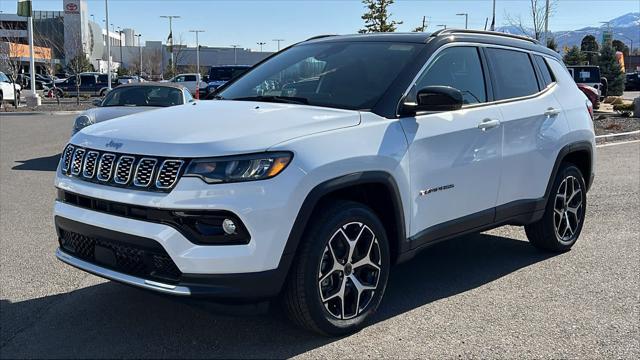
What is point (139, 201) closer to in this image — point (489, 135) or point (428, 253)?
point (489, 135)

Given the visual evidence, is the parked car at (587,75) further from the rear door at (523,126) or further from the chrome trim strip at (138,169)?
the chrome trim strip at (138,169)

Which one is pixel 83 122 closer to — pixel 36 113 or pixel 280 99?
pixel 280 99

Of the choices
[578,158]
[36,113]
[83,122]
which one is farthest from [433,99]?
[36,113]

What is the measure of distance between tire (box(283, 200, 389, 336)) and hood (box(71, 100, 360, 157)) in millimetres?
531

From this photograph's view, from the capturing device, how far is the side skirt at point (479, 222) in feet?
14.4

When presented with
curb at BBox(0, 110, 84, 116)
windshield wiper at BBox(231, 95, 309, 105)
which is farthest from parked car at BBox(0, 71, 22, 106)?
windshield wiper at BBox(231, 95, 309, 105)

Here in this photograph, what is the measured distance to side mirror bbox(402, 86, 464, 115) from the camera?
422 cm

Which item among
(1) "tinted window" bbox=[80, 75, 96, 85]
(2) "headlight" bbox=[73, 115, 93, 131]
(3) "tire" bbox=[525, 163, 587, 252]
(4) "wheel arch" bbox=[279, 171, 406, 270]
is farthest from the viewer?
(1) "tinted window" bbox=[80, 75, 96, 85]

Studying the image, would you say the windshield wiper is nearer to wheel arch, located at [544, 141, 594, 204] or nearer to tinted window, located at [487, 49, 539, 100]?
tinted window, located at [487, 49, 539, 100]

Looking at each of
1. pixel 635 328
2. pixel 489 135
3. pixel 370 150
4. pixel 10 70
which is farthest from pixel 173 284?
pixel 10 70

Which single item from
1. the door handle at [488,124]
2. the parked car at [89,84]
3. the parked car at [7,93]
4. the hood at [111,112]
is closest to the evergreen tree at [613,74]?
the parked car at [7,93]

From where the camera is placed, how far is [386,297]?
4734mm

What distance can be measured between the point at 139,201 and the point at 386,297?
6.81 ft

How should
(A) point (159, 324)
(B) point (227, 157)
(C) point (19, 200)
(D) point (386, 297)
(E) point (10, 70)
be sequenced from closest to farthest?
1. (B) point (227, 157)
2. (A) point (159, 324)
3. (D) point (386, 297)
4. (C) point (19, 200)
5. (E) point (10, 70)
